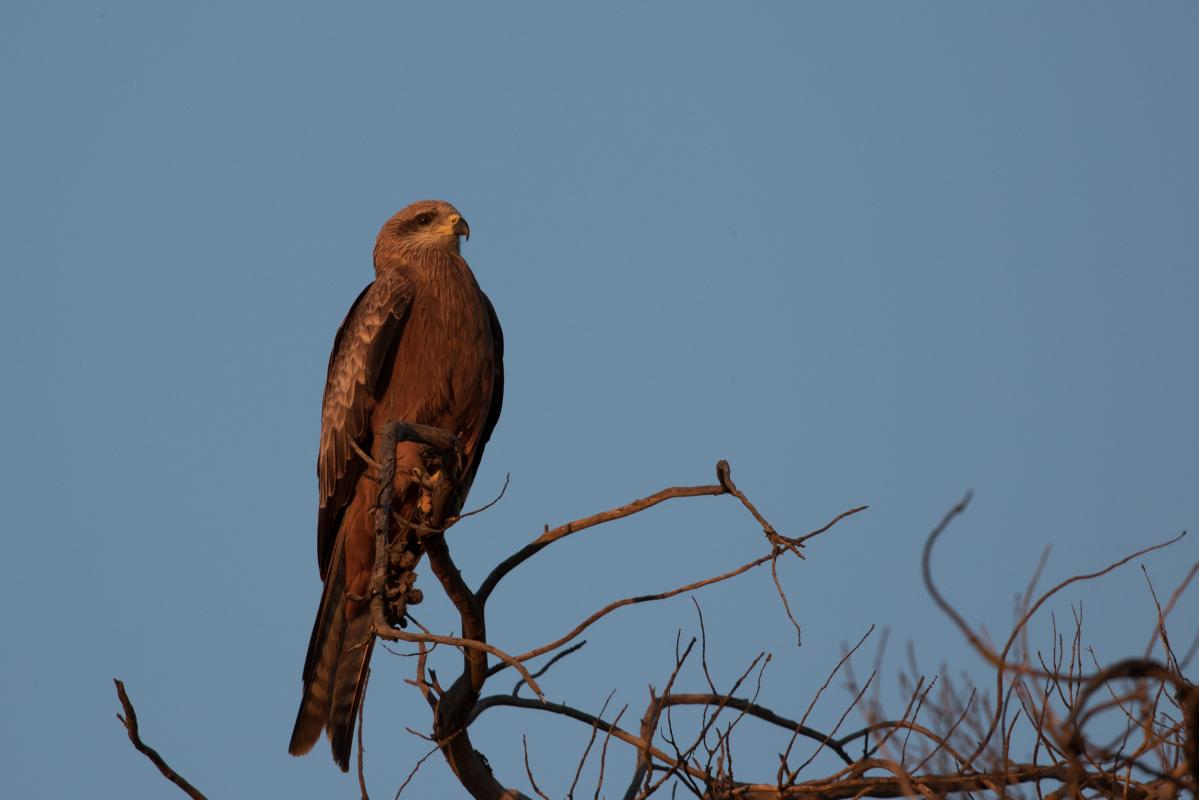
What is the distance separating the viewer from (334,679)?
628 cm

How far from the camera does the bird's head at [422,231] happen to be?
7.12 metres

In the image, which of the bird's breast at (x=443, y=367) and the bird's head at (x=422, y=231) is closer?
the bird's breast at (x=443, y=367)

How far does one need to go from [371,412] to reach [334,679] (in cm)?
136

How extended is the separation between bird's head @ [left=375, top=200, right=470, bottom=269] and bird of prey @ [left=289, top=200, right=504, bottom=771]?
17 centimetres

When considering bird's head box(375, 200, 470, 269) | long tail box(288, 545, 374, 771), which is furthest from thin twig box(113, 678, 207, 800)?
bird's head box(375, 200, 470, 269)

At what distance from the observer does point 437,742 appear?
15.6 feet

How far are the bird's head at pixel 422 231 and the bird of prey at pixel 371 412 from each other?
173 millimetres

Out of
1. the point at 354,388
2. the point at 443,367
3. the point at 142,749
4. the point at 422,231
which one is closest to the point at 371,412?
the point at 354,388

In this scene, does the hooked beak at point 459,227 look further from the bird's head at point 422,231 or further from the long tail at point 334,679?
the long tail at point 334,679

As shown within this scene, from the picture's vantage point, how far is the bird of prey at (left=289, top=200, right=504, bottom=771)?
6230mm

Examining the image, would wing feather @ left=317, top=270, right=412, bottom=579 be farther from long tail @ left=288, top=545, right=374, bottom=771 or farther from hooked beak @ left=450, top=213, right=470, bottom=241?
hooked beak @ left=450, top=213, right=470, bottom=241

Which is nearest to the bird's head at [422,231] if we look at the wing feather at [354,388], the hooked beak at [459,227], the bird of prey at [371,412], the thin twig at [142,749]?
the hooked beak at [459,227]

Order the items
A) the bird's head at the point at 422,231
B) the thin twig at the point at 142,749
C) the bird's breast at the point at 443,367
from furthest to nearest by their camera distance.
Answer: the bird's head at the point at 422,231 < the bird's breast at the point at 443,367 < the thin twig at the point at 142,749

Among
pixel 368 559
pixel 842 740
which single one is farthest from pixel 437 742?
pixel 368 559
